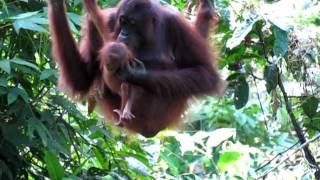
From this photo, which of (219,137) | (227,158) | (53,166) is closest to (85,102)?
(53,166)

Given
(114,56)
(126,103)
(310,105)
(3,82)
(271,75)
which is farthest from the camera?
(310,105)

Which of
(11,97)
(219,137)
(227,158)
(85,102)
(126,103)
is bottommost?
(227,158)

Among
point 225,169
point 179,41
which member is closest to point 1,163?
point 179,41

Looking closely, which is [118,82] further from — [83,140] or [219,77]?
[83,140]

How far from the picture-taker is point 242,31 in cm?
272

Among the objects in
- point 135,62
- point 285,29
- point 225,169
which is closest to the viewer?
point 135,62

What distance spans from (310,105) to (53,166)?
1276 mm

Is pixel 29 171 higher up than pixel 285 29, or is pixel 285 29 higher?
pixel 285 29

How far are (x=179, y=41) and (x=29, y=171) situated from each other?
0.96 meters

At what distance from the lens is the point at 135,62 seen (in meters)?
2.28

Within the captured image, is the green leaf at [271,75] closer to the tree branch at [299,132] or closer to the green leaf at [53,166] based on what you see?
the tree branch at [299,132]

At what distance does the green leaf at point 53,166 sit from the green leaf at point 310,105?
46.9 inches

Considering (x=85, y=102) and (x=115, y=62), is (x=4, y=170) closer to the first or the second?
(x=85, y=102)

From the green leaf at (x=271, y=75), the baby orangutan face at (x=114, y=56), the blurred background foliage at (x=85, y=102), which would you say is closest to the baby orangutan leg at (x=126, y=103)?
the baby orangutan face at (x=114, y=56)
